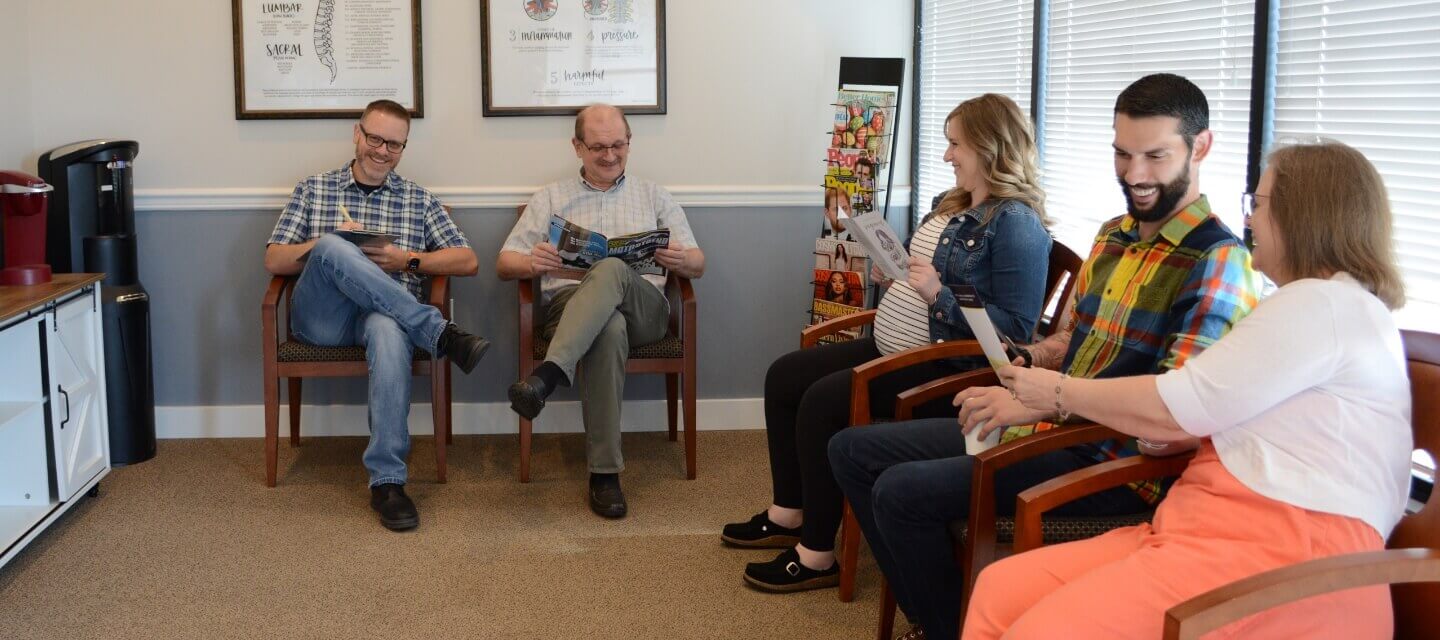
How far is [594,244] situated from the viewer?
3.91 meters

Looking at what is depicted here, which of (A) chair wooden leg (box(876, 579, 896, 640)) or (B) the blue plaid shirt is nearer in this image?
(A) chair wooden leg (box(876, 579, 896, 640))

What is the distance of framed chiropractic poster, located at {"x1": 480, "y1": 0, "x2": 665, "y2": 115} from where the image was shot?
178 inches

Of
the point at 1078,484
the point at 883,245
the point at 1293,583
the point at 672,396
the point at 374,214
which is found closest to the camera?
the point at 1293,583

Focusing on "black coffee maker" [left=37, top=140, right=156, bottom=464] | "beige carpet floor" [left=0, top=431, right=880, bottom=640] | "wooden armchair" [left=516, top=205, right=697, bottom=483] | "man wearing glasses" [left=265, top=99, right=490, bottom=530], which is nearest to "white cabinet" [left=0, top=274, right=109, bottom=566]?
"beige carpet floor" [left=0, top=431, right=880, bottom=640]

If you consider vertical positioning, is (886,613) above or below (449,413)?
below

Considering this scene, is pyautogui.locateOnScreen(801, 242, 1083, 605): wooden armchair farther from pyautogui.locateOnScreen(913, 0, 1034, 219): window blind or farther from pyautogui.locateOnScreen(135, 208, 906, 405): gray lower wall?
pyautogui.locateOnScreen(135, 208, 906, 405): gray lower wall

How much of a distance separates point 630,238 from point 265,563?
4.64 ft

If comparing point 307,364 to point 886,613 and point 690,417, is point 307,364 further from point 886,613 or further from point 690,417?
point 886,613

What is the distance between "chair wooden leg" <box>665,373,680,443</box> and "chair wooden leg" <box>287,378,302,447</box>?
4.28 feet

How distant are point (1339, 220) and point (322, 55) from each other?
361cm

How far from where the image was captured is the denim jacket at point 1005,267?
2906 mm

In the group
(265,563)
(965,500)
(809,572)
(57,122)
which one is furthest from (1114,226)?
(57,122)

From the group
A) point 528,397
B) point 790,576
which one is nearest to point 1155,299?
point 790,576

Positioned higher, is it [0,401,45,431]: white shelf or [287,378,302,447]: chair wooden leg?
[0,401,45,431]: white shelf
